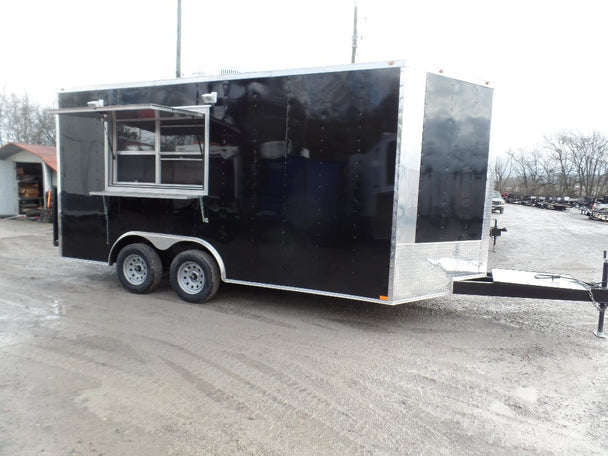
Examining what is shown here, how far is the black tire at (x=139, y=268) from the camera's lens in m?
6.70

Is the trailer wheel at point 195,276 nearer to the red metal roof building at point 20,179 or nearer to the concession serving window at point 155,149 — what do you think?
the concession serving window at point 155,149

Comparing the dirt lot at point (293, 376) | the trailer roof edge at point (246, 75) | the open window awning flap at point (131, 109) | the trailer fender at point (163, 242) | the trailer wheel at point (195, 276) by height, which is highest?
the trailer roof edge at point (246, 75)

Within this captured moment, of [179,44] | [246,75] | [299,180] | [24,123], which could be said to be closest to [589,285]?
[299,180]

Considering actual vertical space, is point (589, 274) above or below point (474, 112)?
below

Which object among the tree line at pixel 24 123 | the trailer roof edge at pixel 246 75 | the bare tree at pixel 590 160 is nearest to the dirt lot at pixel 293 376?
the trailer roof edge at pixel 246 75

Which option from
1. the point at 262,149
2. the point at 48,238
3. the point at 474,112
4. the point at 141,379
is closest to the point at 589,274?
the point at 474,112

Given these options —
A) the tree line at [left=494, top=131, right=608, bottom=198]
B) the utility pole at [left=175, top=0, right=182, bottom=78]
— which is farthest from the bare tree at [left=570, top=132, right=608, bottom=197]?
the utility pole at [left=175, top=0, right=182, bottom=78]

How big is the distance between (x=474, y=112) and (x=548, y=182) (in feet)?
219

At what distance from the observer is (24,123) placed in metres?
44.1

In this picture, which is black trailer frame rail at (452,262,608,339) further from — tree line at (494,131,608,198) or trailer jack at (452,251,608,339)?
tree line at (494,131,608,198)

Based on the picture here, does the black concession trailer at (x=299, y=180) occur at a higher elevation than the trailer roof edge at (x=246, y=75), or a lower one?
lower

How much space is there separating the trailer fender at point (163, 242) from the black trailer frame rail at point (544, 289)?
121 inches

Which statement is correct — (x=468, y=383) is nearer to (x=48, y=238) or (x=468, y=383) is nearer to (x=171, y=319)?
(x=171, y=319)

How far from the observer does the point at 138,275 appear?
22.6ft
